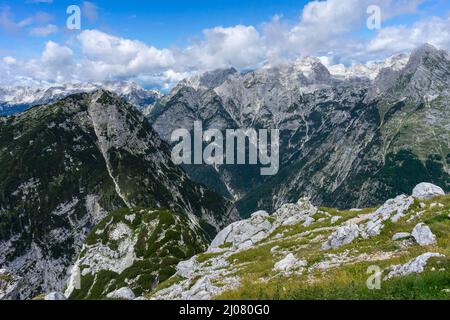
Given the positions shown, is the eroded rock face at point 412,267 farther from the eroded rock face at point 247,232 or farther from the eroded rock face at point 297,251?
the eroded rock face at point 247,232

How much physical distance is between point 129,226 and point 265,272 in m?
167

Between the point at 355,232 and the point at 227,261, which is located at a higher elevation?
the point at 355,232

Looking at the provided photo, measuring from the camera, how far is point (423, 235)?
36.6m

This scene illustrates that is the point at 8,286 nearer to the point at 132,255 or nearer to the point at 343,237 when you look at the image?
the point at 343,237

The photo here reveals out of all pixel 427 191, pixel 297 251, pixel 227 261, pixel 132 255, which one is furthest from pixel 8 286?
pixel 132 255

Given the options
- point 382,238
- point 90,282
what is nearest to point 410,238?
point 382,238

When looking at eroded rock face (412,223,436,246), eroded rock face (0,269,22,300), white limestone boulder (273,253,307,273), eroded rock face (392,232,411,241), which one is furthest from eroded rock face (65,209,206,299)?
eroded rock face (412,223,436,246)

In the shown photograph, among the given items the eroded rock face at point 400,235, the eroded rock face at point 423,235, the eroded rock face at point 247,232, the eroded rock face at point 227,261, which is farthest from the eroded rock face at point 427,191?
the eroded rock face at point 423,235

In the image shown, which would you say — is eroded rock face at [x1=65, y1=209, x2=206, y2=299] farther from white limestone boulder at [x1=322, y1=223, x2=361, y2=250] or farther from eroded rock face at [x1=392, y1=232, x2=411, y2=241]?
eroded rock face at [x1=392, y1=232, x2=411, y2=241]

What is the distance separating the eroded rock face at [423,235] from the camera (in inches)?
1386

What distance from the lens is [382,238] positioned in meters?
42.2

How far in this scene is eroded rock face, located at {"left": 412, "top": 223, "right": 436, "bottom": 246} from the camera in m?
35.2

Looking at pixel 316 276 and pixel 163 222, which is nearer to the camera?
pixel 316 276
